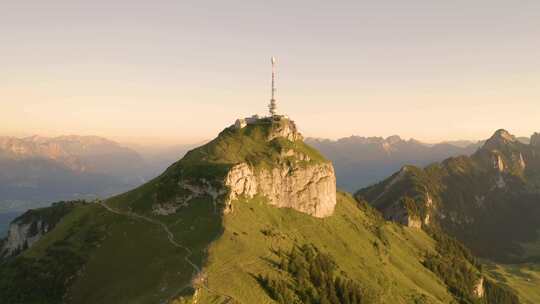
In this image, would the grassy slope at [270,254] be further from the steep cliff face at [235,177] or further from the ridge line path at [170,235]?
the steep cliff face at [235,177]

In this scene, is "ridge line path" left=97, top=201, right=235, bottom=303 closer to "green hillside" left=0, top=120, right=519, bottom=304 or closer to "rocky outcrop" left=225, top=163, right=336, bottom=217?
"green hillside" left=0, top=120, right=519, bottom=304

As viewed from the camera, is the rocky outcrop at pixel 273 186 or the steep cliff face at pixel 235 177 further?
the rocky outcrop at pixel 273 186

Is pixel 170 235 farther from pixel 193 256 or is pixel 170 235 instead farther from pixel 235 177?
pixel 235 177

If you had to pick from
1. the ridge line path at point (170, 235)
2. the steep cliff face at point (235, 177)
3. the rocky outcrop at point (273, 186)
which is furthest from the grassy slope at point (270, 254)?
the steep cliff face at point (235, 177)

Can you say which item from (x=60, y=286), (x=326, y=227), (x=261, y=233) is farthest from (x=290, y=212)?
(x=60, y=286)

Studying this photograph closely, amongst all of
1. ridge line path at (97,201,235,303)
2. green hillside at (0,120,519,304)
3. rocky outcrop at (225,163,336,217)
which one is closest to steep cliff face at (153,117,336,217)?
rocky outcrop at (225,163,336,217)

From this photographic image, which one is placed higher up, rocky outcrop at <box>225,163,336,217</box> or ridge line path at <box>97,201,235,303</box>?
rocky outcrop at <box>225,163,336,217</box>

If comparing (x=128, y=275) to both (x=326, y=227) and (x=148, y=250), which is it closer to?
(x=148, y=250)

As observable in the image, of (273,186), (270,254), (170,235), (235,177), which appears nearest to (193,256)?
(170,235)

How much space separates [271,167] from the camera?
609 ft

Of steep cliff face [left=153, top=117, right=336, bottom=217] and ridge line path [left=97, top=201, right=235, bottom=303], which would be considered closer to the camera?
ridge line path [left=97, top=201, right=235, bottom=303]

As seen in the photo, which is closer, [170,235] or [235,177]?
[170,235]

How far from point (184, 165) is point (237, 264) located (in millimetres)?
69327

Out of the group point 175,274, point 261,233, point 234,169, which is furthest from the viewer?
point 234,169
